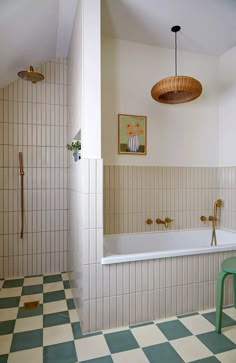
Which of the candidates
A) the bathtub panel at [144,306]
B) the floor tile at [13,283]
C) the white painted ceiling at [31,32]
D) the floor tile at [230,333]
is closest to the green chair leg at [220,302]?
the floor tile at [230,333]

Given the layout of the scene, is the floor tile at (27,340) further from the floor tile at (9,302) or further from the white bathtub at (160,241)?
the white bathtub at (160,241)

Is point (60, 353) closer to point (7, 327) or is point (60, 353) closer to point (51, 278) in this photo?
point (7, 327)

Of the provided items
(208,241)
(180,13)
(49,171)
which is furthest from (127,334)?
(180,13)

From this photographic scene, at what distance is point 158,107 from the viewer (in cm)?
279

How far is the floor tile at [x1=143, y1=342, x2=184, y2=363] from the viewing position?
1502mm

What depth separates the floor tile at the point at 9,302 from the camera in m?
2.13

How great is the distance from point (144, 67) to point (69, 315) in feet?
8.89

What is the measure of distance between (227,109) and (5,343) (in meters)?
3.22

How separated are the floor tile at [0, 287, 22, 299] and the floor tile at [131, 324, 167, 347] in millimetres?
1288

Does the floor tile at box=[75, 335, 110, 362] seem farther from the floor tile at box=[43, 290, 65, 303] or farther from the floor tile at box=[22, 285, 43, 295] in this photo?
the floor tile at box=[22, 285, 43, 295]

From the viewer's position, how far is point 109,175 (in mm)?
2607

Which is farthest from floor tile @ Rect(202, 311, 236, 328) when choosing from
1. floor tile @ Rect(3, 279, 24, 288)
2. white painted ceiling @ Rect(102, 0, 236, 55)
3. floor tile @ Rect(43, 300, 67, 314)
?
white painted ceiling @ Rect(102, 0, 236, 55)

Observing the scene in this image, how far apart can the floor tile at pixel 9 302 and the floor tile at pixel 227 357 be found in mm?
1730

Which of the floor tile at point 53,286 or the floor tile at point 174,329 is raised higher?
the floor tile at point 53,286
